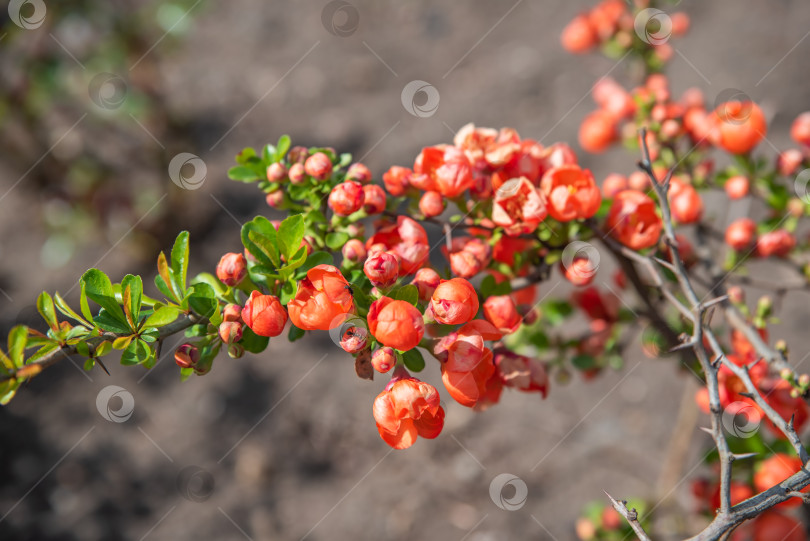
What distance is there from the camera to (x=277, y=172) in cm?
95

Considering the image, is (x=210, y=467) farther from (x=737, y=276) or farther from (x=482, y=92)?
(x=482, y=92)

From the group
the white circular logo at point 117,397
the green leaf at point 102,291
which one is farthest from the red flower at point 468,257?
the white circular logo at point 117,397

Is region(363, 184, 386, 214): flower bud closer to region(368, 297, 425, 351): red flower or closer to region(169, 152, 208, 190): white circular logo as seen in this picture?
region(368, 297, 425, 351): red flower

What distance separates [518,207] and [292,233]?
37 centimetres

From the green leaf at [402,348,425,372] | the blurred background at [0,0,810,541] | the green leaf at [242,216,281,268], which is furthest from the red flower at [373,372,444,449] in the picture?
the blurred background at [0,0,810,541]

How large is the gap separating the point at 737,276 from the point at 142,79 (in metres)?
2.59

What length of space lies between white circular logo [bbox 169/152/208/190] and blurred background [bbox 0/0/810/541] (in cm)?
1

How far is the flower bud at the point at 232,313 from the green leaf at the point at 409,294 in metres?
0.22

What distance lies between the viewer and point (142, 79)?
2.85 meters

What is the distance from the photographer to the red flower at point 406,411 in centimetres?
81

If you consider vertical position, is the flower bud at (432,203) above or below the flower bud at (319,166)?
below

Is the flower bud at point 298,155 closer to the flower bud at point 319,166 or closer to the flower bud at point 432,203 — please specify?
the flower bud at point 319,166

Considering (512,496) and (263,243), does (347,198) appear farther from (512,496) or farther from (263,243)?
(512,496)

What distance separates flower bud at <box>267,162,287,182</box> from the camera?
0.95 m
